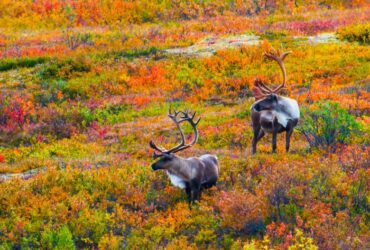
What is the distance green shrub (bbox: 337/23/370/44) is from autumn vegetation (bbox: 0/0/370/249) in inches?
3.7

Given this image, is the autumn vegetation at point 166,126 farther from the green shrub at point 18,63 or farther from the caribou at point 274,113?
the caribou at point 274,113

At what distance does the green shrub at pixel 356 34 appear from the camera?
28.7 m

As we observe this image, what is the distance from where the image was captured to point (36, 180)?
13328 millimetres

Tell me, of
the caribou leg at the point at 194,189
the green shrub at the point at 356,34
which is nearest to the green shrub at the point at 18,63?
the green shrub at the point at 356,34

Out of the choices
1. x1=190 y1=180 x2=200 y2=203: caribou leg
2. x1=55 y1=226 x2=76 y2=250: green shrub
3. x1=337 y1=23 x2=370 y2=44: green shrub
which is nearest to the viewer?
x1=55 y1=226 x2=76 y2=250: green shrub

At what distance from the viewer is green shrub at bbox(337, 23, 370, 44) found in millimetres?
28719

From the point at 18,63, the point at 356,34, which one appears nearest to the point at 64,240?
the point at 18,63

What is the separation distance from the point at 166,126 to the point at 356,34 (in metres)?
13.0

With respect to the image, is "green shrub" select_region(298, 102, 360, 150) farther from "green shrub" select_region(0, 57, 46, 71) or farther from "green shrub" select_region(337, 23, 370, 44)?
"green shrub" select_region(0, 57, 46, 71)

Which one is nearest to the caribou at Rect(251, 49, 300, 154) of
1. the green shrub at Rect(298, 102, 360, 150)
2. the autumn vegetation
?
the green shrub at Rect(298, 102, 360, 150)

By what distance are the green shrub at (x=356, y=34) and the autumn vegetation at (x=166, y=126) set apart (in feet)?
0.31

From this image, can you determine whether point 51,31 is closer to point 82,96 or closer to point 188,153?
point 82,96

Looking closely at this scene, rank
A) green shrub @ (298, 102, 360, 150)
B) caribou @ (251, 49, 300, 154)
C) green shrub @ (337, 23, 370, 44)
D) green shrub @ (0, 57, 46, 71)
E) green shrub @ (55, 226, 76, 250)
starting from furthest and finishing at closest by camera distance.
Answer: green shrub @ (337, 23, 370, 44)
green shrub @ (0, 57, 46, 71)
green shrub @ (298, 102, 360, 150)
caribou @ (251, 49, 300, 154)
green shrub @ (55, 226, 76, 250)

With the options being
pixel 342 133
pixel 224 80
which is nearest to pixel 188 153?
pixel 342 133
